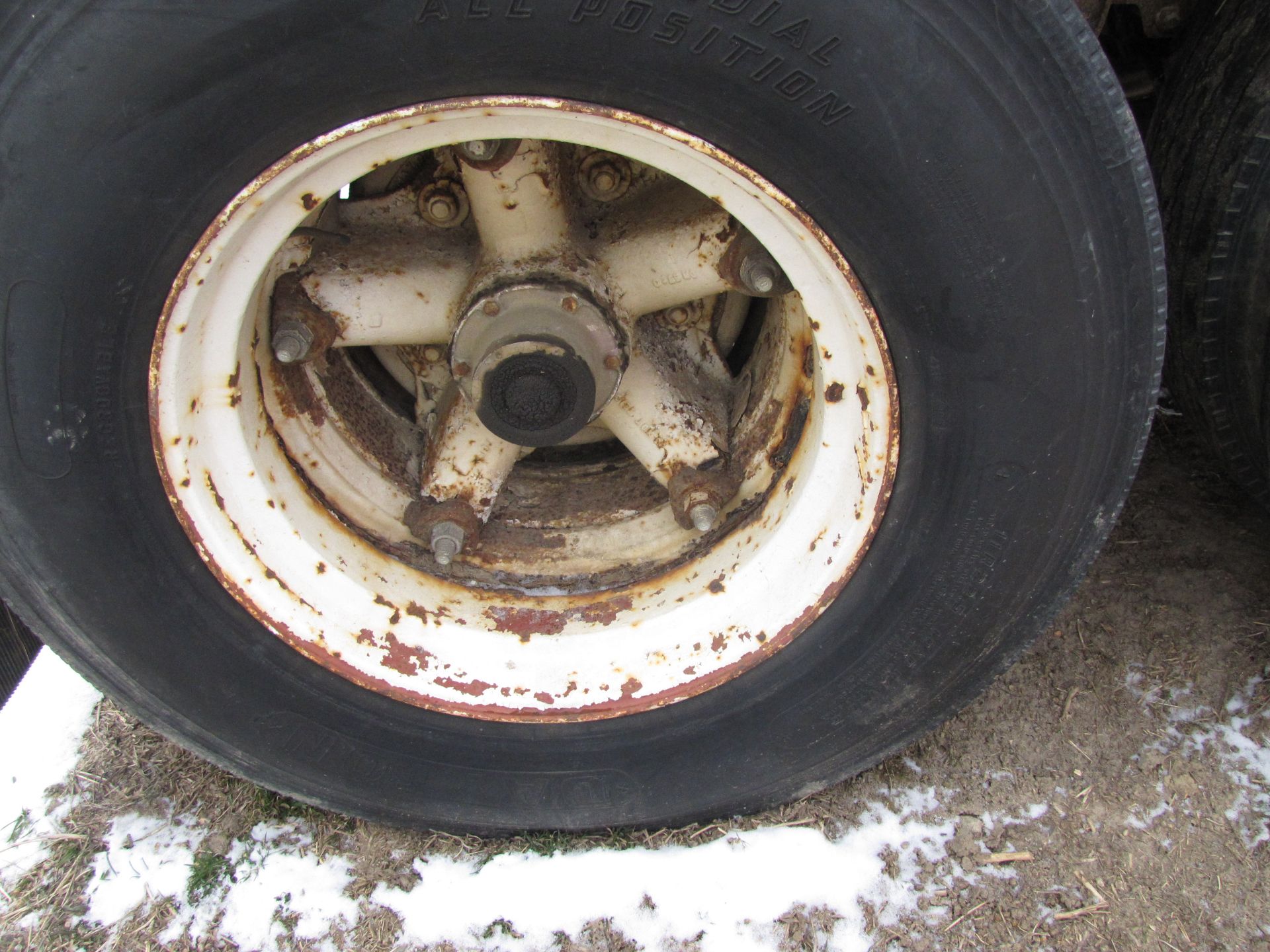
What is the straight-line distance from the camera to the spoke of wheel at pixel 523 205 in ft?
4.89

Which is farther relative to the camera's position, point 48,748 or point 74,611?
point 48,748

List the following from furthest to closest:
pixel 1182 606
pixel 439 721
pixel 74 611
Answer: pixel 1182 606
pixel 439 721
pixel 74 611

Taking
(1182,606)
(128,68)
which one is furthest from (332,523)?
(1182,606)

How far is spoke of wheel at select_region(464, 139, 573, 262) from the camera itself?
→ 4.89 feet

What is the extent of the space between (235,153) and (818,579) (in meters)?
0.97

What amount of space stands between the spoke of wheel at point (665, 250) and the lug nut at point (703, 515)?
1.14 feet

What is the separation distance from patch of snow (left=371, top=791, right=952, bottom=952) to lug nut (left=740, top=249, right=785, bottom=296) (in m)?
0.94

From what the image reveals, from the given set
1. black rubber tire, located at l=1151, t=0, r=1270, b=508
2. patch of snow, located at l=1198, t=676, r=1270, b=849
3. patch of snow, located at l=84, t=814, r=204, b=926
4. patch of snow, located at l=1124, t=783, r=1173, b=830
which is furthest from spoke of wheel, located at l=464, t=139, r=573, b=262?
patch of snow, located at l=1198, t=676, r=1270, b=849

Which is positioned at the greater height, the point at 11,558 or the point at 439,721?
the point at 11,558

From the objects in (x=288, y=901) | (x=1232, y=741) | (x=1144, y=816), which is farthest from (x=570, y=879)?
(x=1232, y=741)

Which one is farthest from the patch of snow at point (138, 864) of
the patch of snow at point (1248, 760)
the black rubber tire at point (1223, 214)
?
the black rubber tire at point (1223, 214)

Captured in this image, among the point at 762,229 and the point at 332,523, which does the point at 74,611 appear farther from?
the point at 762,229

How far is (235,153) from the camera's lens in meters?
1.13

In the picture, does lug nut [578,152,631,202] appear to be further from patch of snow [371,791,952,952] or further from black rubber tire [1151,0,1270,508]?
patch of snow [371,791,952,952]
